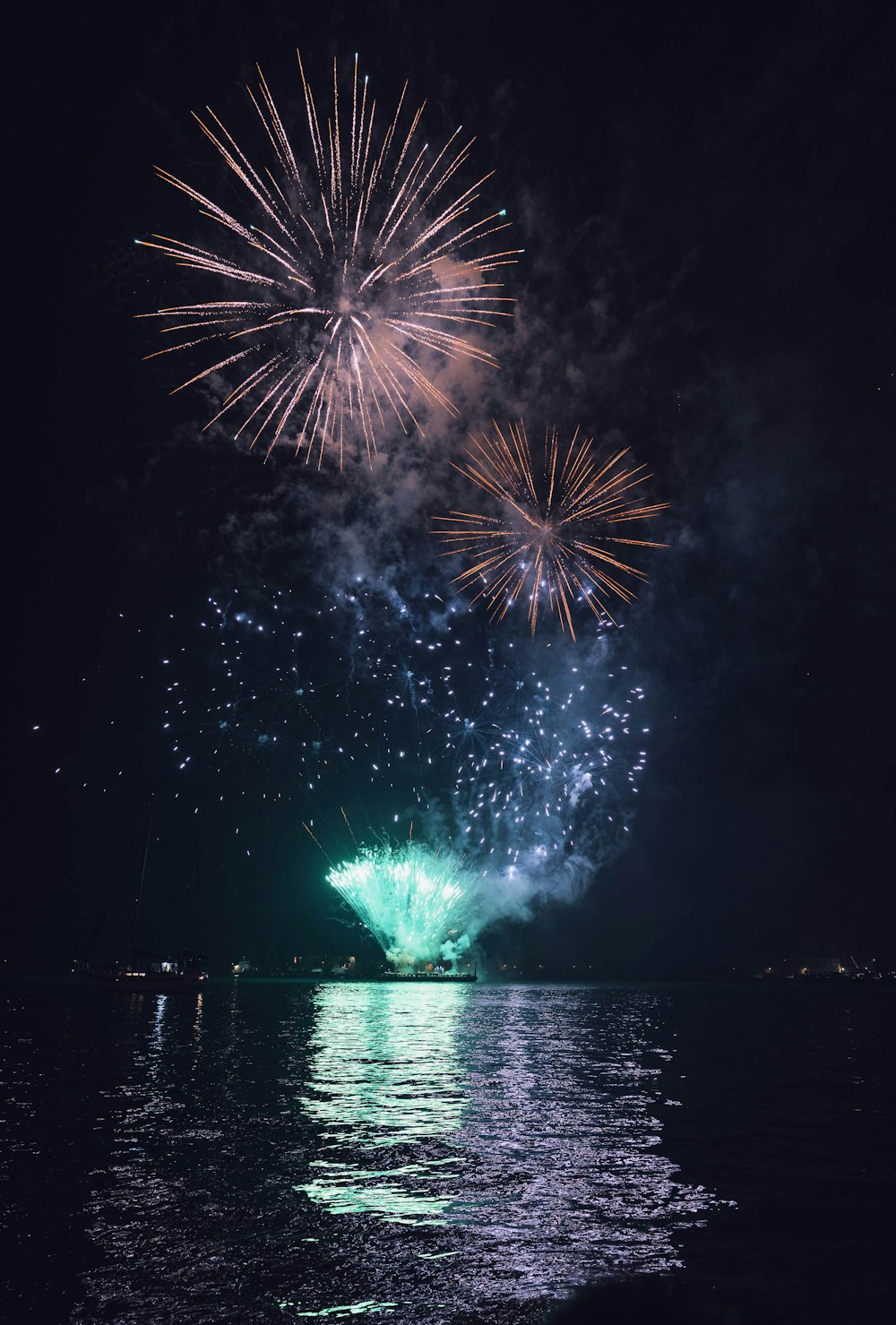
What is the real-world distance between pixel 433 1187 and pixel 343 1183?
1.96 metres

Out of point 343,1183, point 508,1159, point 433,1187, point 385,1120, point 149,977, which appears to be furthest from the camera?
point 149,977

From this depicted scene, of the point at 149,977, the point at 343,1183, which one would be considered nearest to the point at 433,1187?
the point at 343,1183

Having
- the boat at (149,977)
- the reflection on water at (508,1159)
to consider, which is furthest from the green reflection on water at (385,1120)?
the boat at (149,977)

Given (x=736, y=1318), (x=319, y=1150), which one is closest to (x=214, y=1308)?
(x=736, y=1318)

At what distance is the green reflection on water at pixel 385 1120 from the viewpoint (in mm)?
17891

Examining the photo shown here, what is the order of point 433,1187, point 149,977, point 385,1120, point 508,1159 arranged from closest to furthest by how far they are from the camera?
point 433,1187, point 508,1159, point 385,1120, point 149,977

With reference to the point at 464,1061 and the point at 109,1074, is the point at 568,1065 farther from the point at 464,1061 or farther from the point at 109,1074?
the point at 109,1074

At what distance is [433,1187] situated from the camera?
18672 millimetres

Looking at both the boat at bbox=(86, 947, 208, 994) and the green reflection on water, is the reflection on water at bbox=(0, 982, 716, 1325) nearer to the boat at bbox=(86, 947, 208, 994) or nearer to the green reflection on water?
the green reflection on water

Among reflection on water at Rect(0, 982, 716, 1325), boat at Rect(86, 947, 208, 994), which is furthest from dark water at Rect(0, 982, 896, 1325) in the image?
boat at Rect(86, 947, 208, 994)

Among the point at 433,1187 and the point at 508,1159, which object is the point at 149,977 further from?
the point at 433,1187

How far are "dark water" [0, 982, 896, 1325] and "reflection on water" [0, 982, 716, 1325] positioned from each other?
0.25 ft

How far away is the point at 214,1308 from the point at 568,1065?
3496 centimetres

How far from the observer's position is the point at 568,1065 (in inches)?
1729
